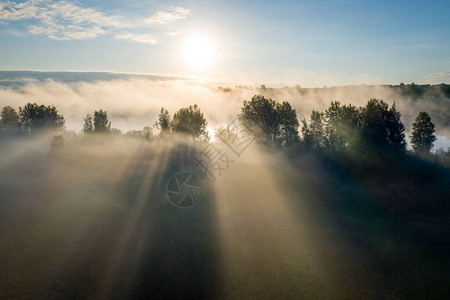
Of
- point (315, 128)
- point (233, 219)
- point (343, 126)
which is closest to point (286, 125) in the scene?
point (315, 128)

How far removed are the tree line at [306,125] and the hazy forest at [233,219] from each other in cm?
55

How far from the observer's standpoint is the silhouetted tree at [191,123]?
71125 mm

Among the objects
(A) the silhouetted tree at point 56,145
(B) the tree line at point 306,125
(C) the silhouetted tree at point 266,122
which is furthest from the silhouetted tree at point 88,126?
(C) the silhouetted tree at point 266,122

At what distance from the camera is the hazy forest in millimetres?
20625

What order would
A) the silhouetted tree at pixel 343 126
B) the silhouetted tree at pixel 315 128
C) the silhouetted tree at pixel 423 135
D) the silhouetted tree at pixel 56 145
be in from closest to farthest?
the silhouetted tree at pixel 56 145, the silhouetted tree at pixel 343 126, the silhouetted tree at pixel 423 135, the silhouetted tree at pixel 315 128

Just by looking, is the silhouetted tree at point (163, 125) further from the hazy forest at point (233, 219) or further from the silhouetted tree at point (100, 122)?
the silhouetted tree at point (100, 122)

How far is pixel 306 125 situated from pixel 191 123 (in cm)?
3336

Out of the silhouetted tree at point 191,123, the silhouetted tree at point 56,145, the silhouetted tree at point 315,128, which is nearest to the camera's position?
the silhouetted tree at point 56,145

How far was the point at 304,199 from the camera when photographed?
3794 cm

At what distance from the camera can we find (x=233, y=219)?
1256 inches

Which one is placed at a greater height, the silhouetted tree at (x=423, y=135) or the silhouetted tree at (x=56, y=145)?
the silhouetted tree at (x=423, y=135)

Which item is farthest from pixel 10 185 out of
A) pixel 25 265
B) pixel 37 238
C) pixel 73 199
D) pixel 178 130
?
pixel 178 130

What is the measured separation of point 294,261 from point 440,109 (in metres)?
187

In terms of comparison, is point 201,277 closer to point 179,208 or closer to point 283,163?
point 179,208
